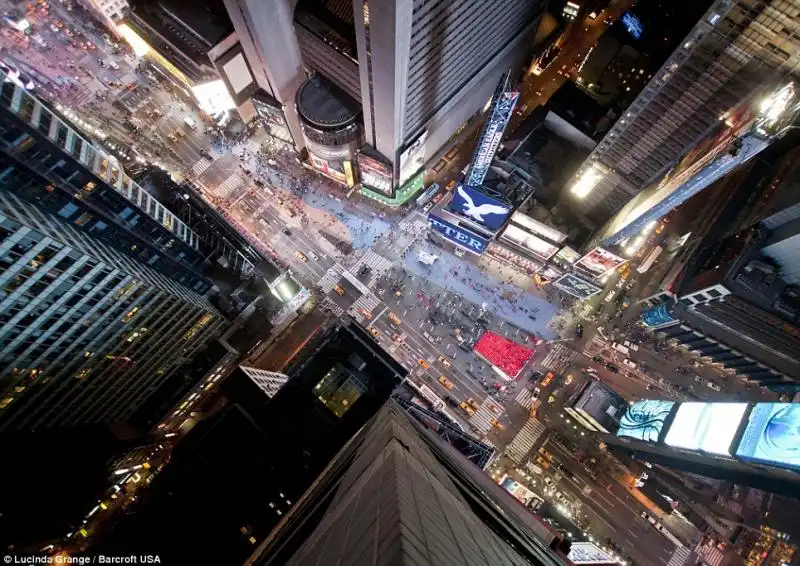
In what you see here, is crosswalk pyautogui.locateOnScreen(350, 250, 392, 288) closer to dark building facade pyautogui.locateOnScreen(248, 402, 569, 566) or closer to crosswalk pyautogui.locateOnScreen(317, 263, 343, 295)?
crosswalk pyautogui.locateOnScreen(317, 263, 343, 295)

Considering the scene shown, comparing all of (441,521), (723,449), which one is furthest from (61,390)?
(723,449)

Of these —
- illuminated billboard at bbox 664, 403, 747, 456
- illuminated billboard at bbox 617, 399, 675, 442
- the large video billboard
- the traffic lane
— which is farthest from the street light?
the traffic lane

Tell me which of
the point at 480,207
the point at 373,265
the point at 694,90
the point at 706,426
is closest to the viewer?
the point at 694,90

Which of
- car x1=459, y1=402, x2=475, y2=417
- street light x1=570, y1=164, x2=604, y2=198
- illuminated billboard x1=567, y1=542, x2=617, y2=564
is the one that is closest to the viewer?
illuminated billboard x1=567, y1=542, x2=617, y2=564

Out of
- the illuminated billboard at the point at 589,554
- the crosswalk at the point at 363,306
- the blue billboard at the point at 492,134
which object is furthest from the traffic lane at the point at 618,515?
the blue billboard at the point at 492,134

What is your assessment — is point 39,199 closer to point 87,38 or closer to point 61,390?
point 61,390

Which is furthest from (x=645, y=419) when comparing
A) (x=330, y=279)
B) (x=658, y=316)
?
(x=330, y=279)

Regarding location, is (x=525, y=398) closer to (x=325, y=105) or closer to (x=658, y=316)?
(x=658, y=316)
